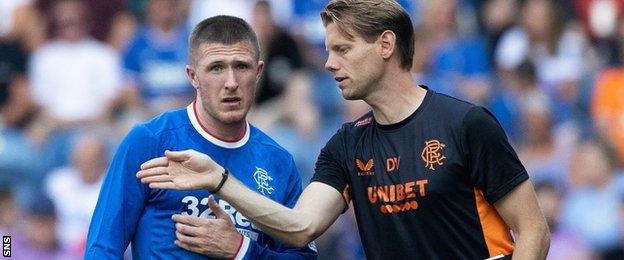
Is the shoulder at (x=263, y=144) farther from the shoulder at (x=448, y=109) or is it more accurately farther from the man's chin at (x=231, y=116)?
the shoulder at (x=448, y=109)

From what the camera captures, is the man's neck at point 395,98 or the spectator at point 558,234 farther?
the spectator at point 558,234

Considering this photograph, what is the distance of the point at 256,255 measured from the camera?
5.59 meters

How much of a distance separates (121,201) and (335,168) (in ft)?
3.37

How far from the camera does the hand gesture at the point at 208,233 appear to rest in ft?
17.7

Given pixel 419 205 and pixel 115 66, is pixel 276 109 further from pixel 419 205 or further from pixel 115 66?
pixel 419 205

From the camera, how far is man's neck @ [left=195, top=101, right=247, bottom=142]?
18.4 feet

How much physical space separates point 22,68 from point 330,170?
6706mm

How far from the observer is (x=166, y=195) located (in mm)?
5430

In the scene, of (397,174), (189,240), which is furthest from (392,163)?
(189,240)

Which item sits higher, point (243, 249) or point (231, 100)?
point (231, 100)

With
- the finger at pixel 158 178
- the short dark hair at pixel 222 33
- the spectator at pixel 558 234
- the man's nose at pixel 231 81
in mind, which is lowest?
the spectator at pixel 558 234

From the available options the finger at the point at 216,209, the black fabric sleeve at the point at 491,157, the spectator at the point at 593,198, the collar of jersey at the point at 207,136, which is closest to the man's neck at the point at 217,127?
the collar of jersey at the point at 207,136

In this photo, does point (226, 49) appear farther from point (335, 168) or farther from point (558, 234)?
point (558, 234)

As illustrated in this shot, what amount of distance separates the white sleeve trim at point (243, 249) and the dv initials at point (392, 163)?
0.75 meters
